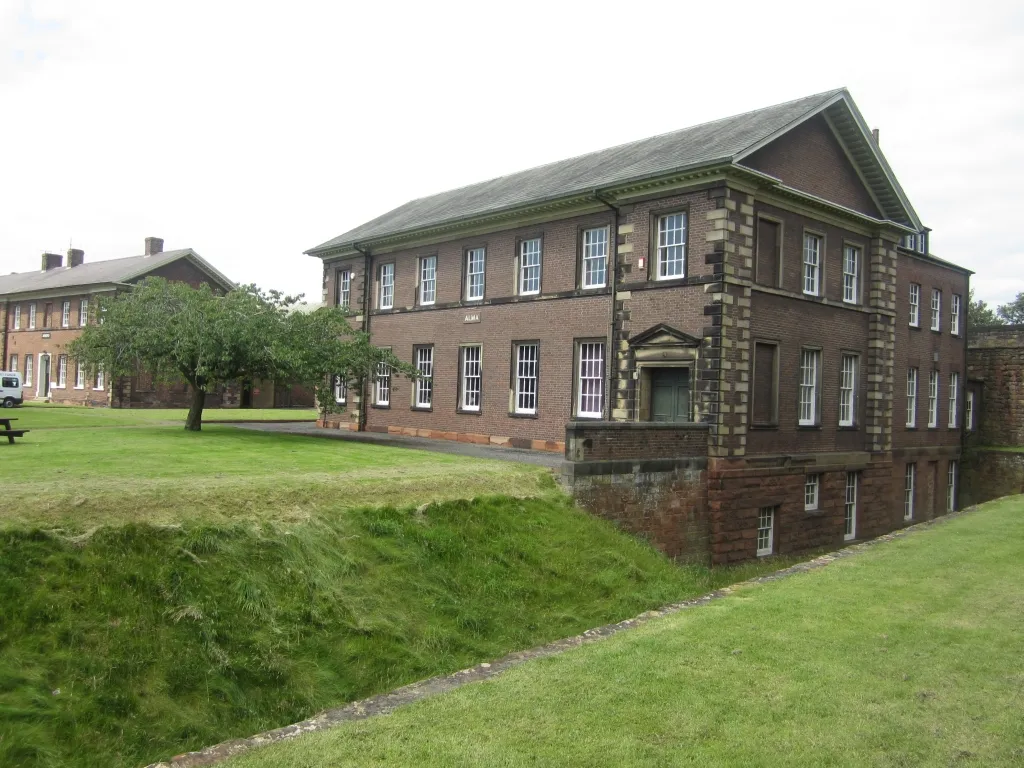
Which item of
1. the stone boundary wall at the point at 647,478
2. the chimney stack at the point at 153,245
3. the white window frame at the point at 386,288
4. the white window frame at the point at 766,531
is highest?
the chimney stack at the point at 153,245

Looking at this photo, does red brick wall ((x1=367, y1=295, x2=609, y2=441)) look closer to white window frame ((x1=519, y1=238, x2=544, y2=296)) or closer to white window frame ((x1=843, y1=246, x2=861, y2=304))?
white window frame ((x1=519, y1=238, x2=544, y2=296))

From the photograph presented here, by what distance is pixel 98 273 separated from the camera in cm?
4966

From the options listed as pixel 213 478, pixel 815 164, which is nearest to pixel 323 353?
pixel 213 478

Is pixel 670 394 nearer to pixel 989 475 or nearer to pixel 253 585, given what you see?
pixel 253 585

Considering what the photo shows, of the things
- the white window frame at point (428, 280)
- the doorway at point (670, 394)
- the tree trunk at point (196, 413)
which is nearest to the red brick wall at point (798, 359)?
the doorway at point (670, 394)

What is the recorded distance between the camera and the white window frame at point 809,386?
22.7 m

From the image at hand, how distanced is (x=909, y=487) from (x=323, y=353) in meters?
20.1

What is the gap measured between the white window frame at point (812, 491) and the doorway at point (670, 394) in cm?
458

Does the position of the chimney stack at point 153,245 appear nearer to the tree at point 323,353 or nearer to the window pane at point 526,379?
the tree at point 323,353

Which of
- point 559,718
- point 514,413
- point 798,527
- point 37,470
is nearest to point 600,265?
point 514,413

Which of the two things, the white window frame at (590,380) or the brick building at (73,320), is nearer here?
the white window frame at (590,380)

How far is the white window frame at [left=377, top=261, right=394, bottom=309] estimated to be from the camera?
1198 inches

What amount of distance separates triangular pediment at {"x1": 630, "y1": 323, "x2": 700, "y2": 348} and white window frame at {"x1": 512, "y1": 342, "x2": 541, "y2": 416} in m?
4.06

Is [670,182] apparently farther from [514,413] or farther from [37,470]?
[37,470]
